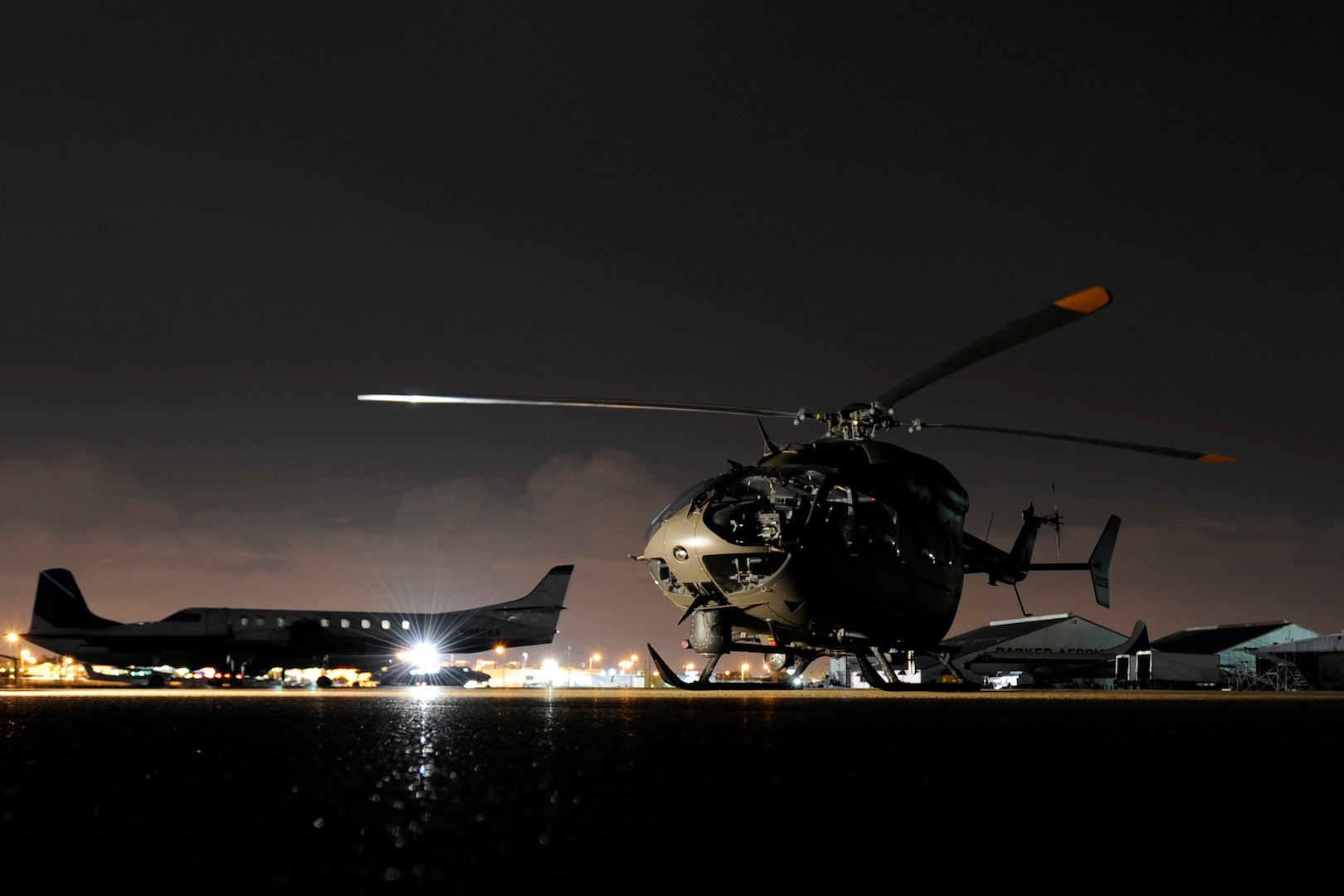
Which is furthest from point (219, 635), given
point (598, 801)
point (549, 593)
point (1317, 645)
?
point (1317, 645)

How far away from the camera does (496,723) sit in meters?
4.48

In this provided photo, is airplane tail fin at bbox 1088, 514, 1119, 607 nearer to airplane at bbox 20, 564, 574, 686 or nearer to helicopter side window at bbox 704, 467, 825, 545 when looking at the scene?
helicopter side window at bbox 704, 467, 825, 545

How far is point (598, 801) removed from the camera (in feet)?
6.40

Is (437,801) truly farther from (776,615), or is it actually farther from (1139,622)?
(1139,622)

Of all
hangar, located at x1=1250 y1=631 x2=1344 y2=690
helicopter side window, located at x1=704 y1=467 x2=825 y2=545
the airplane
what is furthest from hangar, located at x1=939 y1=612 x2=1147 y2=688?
helicopter side window, located at x1=704 y1=467 x2=825 y2=545

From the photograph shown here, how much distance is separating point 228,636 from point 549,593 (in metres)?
15.3

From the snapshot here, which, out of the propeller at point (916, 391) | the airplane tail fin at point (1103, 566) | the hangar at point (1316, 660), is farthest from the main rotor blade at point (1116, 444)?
the hangar at point (1316, 660)

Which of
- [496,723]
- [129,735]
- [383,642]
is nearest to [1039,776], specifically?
[496,723]

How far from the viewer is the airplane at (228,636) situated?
123ft

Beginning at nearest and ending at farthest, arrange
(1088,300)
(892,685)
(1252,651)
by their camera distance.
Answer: (1088,300), (892,685), (1252,651)

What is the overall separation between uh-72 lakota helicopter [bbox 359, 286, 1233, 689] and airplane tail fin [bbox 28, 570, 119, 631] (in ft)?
109

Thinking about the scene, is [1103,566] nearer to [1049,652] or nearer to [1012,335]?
[1012,335]

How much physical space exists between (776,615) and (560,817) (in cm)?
1169

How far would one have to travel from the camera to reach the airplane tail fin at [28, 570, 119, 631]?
38219 millimetres
